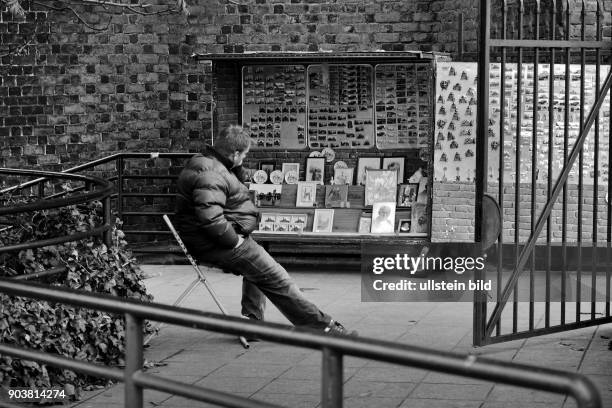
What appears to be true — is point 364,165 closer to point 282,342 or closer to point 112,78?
point 112,78

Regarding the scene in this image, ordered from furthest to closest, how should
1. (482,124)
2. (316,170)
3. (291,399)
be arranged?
(316,170)
(482,124)
(291,399)

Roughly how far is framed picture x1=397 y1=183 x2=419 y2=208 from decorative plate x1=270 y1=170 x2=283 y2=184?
1.42m

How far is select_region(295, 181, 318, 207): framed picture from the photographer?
12.4 metres

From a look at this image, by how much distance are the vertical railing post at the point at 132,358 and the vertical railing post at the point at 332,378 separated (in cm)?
73

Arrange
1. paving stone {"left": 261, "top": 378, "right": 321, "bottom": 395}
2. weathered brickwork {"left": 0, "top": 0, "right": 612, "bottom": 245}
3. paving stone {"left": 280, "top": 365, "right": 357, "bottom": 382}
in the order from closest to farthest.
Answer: paving stone {"left": 261, "top": 378, "right": 321, "bottom": 395} → paving stone {"left": 280, "top": 365, "right": 357, "bottom": 382} → weathered brickwork {"left": 0, "top": 0, "right": 612, "bottom": 245}

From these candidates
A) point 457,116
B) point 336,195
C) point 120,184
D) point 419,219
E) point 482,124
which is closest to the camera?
point 482,124

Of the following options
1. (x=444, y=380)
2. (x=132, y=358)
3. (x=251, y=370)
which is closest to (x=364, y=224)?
(x=251, y=370)

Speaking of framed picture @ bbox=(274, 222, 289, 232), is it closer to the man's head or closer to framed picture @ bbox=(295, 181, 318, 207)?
framed picture @ bbox=(295, 181, 318, 207)

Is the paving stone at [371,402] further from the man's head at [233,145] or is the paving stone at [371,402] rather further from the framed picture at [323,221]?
the framed picture at [323,221]

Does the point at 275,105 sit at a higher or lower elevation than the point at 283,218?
higher

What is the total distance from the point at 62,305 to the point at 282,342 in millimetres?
4050

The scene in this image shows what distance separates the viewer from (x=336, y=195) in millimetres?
12359

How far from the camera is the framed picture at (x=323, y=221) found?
12.1m

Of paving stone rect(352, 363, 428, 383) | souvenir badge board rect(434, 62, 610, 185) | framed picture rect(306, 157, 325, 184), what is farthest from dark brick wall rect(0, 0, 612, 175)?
paving stone rect(352, 363, 428, 383)
